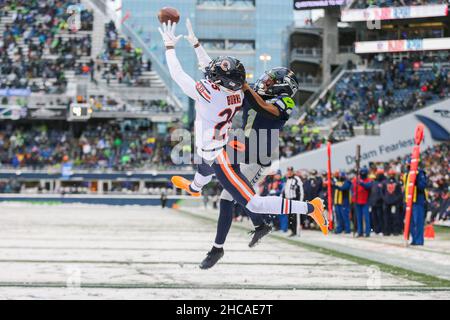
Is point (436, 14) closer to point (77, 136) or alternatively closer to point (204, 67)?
point (77, 136)

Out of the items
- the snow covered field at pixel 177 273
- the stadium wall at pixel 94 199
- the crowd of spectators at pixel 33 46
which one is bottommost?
the stadium wall at pixel 94 199

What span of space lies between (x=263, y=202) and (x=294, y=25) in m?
77.5

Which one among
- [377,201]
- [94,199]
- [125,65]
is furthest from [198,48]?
[94,199]

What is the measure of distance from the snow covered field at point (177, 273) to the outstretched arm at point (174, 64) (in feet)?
21.1

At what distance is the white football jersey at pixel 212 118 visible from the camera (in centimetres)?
514

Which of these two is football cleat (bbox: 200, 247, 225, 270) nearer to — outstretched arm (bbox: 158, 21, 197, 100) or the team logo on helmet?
outstretched arm (bbox: 158, 21, 197, 100)

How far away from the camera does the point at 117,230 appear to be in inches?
1271

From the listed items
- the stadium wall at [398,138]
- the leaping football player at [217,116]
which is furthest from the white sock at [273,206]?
the stadium wall at [398,138]

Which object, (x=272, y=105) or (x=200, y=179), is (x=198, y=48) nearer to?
(x=272, y=105)

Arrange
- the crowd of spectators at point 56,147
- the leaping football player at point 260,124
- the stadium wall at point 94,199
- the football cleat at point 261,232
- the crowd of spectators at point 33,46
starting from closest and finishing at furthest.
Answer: the leaping football player at point 260,124 → the football cleat at point 261,232 → the crowd of spectators at point 56,147 → the crowd of spectators at point 33,46 → the stadium wall at point 94,199

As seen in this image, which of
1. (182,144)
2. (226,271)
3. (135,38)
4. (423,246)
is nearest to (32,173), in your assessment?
(423,246)

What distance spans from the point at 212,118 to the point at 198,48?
1.48 feet

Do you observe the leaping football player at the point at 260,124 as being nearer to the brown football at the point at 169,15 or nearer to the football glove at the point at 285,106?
the football glove at the point at 285,106

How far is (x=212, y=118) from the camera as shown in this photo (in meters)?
5.16
